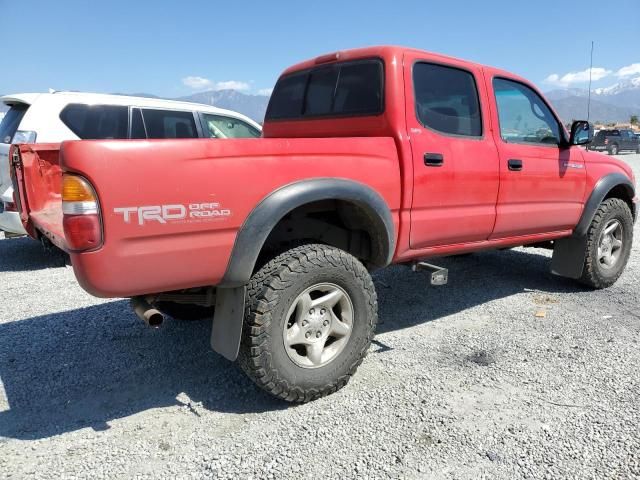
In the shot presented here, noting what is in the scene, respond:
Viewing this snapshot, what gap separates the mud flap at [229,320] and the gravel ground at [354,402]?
40 centimetres

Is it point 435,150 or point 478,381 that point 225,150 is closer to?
point 435,150

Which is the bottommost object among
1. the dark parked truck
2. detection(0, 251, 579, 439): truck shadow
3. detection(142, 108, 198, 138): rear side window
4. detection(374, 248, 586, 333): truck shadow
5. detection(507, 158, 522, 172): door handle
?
detection(0, 251, 579, 439): truck shadow

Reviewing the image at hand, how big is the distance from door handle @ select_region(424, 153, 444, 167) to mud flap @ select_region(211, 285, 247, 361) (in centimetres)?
146

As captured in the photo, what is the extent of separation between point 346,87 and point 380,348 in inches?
73.8

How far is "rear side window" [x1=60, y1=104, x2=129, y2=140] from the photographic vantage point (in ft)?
19.0

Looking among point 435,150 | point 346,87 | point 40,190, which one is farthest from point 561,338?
point 40,190

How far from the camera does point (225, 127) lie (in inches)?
280

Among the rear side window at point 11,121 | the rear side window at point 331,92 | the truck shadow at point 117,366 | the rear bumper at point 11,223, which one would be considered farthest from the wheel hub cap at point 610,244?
the rear side window at point 11,121

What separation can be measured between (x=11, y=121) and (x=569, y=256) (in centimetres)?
627

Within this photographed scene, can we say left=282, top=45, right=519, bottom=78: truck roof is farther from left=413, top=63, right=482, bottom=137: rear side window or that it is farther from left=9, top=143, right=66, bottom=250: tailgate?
left=9, top=143, right=66, bottom=250: tailgate

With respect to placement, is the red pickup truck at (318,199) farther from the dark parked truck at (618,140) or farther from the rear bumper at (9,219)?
the dark parked truck at (618,140)

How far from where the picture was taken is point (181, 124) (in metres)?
6.68

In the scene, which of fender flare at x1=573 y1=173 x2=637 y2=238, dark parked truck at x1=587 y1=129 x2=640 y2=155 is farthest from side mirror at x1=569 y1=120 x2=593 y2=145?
dark parked truck at x1=587 y1=129 x2=640 y2=155

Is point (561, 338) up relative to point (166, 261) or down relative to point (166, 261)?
down
